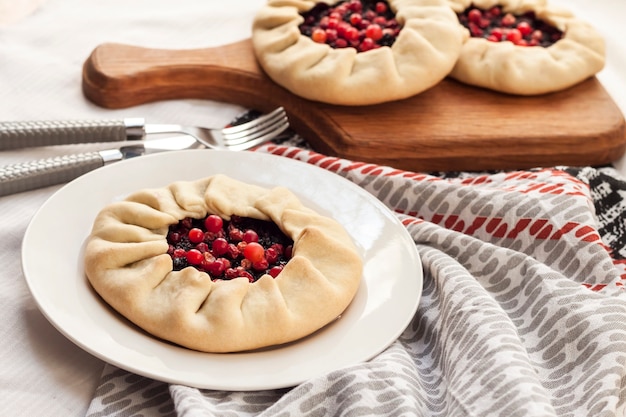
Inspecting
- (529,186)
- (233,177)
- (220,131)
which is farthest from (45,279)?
(529,186)

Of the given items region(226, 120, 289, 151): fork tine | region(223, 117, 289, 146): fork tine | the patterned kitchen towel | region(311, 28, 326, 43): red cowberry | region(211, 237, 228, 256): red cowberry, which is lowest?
region(226, 120, 289, 151): fork tine

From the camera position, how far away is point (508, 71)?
226 cm

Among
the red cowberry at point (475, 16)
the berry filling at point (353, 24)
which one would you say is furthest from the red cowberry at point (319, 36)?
the red cowberry at point (475, 16)

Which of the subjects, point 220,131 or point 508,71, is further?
point 508,71

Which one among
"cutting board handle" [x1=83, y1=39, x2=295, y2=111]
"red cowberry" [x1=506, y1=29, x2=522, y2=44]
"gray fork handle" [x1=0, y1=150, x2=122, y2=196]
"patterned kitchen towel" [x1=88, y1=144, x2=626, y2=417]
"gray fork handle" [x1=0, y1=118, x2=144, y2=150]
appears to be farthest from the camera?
"red cowberry" [x1=506, y1=29, x2=522, y2=44]

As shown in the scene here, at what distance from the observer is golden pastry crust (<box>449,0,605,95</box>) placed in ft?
7.45

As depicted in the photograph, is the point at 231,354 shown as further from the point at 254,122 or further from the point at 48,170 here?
the point at 254,122

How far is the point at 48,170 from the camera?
1817mm

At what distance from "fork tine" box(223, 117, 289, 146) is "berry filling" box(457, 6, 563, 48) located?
68cm

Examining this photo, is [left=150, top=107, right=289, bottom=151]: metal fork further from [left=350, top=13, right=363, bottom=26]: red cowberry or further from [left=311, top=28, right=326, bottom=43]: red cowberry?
[left=350, top=13, right=363, bottom=26]: red cowberry

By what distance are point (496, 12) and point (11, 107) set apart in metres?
1.44

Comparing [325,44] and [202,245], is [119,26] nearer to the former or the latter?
[325,44]

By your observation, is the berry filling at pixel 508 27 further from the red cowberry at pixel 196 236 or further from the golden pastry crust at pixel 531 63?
the red cowberry at pixel 196 236

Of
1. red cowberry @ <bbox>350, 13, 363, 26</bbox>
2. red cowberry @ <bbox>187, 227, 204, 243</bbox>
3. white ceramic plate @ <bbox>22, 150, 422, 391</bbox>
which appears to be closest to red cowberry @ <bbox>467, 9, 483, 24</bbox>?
red cowberry @ <bbox>350, 13, 363, 26</bbox>
